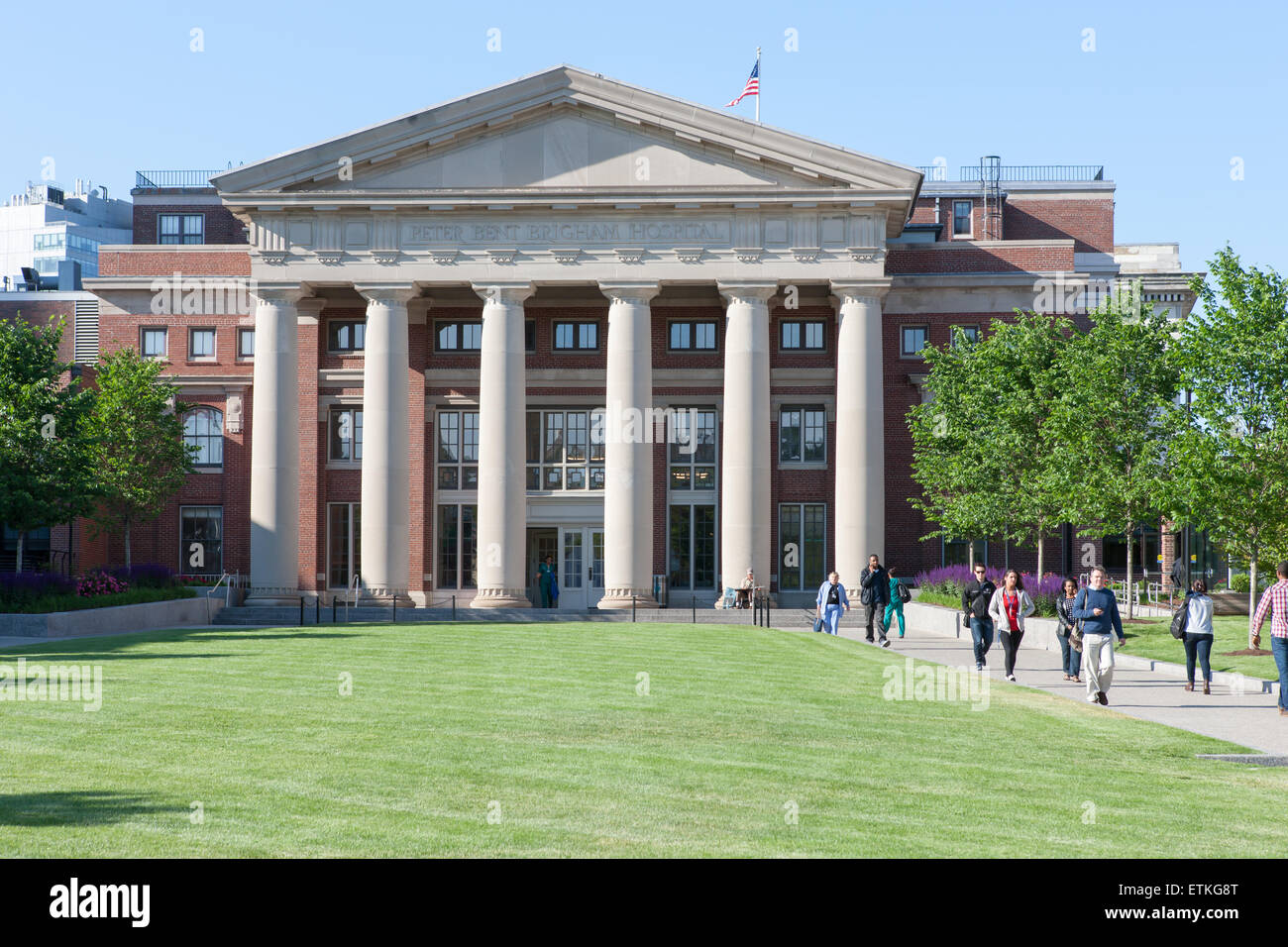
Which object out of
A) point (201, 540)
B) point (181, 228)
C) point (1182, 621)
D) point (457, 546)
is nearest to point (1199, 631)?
point (1182, 621)

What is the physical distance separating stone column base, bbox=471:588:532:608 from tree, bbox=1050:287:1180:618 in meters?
18.1

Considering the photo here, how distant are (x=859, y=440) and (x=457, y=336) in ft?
54.5

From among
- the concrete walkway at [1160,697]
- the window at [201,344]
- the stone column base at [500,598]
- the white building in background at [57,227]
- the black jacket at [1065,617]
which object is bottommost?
the stone column base at [500,598]

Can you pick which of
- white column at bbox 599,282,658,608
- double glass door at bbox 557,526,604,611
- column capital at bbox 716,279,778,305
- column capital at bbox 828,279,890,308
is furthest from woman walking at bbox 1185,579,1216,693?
double glass door at bbox 557,526,604,611

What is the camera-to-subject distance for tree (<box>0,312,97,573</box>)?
36.7 metres

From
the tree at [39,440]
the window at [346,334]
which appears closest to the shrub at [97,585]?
the tree at [39,440]

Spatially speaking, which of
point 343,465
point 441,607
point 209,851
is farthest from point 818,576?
point 209,851

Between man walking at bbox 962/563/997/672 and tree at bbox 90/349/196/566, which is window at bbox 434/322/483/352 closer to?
tree at bbox 90/349/196/566

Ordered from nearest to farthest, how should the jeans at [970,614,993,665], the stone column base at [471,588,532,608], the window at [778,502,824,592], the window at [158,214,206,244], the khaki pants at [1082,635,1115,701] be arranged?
the khaki pants at [1082,635,1115,701] < the jeans at [970,614,993,665] < the stone column base at [471,588,532,608] < the window at [778,502,824,592] < the window at [158,214,206,244]

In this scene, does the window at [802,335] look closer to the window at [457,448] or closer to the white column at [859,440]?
the white column at [859,440]

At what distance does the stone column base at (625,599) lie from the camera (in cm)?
4619

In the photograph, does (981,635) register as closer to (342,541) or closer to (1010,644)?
(1010,644)

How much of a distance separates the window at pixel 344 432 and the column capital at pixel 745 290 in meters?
15.6

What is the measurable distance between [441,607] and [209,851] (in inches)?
1605
